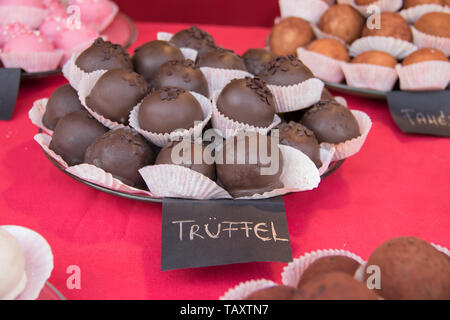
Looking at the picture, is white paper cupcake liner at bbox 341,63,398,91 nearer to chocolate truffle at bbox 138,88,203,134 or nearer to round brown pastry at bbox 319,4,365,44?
round brown pastry at bbox 319,4,365,44

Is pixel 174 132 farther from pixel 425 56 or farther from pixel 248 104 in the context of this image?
pixel 425 56

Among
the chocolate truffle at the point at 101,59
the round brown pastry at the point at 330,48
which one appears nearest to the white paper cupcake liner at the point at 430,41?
the round brown pastry at the point at 330,48

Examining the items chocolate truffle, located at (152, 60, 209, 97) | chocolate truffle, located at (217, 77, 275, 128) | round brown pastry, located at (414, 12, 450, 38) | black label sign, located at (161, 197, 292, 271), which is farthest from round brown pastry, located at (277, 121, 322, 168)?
round brown pastry, located at (414, 12, 450, 38)

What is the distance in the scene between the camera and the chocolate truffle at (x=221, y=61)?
141cm

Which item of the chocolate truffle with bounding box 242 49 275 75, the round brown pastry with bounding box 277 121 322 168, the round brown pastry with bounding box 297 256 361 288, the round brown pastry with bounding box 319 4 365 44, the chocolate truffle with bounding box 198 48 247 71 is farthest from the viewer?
the round brown pastry with bounding box 319 4 365 44

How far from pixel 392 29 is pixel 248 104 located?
0.98 m

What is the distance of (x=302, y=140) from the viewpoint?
47.3 inches

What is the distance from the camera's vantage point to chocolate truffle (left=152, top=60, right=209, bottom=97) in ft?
4.27

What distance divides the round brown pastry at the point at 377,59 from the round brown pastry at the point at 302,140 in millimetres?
683

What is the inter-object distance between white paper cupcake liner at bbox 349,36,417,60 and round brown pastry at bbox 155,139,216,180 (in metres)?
1.07

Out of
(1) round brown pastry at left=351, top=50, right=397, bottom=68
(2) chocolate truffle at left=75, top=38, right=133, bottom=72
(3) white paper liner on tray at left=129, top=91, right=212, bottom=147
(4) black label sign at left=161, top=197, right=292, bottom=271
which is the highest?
(2) chocolate truffle at left=75, top=38, right=133, bottom=72

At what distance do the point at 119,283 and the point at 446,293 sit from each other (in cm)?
62

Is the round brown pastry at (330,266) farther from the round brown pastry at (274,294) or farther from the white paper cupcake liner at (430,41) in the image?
the white paper cupcake liner at (430,41)

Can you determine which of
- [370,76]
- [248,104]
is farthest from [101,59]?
[370,76]
